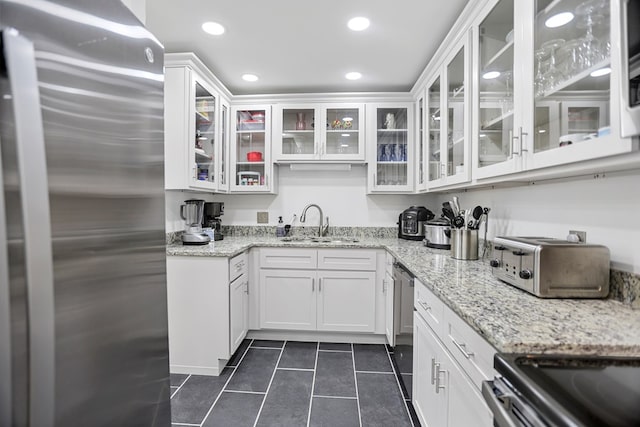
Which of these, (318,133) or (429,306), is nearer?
(429,306)

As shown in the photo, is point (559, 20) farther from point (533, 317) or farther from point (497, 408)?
point (497, 408)

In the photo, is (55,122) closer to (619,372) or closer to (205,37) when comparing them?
(619,372)

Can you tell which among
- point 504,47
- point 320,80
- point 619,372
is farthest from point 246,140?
point 619,372

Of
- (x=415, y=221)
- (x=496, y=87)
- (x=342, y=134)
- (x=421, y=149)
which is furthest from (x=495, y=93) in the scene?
(x=342, y=134)

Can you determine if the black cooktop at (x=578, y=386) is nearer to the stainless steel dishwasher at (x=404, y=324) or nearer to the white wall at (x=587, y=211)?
the white wall at (x=587, y=211)

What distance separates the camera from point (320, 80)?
2.76 meters

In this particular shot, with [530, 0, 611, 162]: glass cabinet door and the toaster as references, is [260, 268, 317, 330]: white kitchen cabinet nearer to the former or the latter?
the toaster

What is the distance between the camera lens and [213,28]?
196cm

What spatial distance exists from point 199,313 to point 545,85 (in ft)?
7.98

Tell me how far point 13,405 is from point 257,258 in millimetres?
2207

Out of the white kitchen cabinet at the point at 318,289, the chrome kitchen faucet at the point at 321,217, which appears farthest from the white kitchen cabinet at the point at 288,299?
the chrome kitchen faucet at the point at 321,217

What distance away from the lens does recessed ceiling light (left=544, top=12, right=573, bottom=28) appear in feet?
3.50

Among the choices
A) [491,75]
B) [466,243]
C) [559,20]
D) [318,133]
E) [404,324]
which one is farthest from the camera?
[318,133]

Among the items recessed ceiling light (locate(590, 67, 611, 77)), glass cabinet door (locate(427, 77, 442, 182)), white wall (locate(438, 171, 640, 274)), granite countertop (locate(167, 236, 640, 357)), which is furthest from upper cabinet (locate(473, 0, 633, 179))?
glass cabinet door (locate(427, 77, 442, 182))
